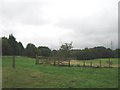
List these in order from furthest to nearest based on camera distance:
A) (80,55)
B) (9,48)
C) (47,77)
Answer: (80,55) < (9,48) < (47,77)

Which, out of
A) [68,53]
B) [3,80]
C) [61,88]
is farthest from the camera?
[68,53]

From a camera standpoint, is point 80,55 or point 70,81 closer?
point 70,81

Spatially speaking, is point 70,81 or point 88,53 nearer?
point 70,81

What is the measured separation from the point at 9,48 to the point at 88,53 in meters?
34.1

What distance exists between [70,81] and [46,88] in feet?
8.24

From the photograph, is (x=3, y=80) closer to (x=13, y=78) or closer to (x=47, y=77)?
(x=13, y=78)

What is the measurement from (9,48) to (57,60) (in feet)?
164

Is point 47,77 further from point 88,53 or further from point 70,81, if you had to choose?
point 88,53

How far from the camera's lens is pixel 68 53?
6800cm

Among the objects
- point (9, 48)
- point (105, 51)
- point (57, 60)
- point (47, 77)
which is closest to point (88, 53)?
point (105, 51)

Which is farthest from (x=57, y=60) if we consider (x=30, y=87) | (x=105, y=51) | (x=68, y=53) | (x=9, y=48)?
(x=105, y=51)

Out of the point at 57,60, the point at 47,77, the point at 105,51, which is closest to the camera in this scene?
the point at 47,77

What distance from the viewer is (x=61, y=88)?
14.1m

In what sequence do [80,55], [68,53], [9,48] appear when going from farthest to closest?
[80,55]
[9,48]
[68,53]
